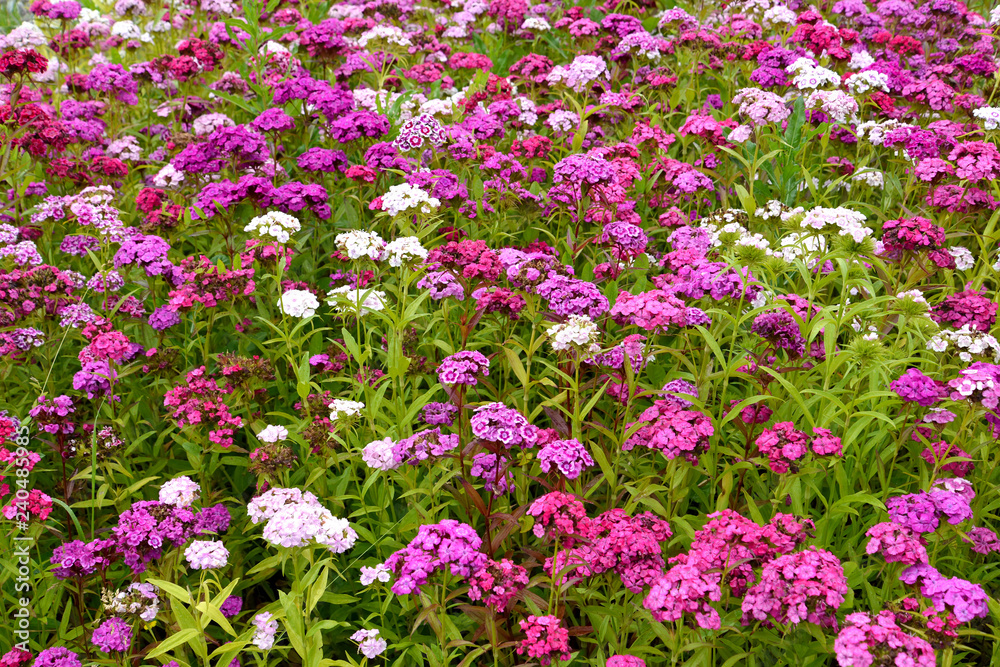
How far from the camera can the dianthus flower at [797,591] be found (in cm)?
285

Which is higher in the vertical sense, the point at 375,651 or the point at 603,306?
the point at 603,306

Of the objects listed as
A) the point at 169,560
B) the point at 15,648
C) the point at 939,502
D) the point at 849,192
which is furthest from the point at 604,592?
the point at 849,192

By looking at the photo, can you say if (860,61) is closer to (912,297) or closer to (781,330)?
(912,297)

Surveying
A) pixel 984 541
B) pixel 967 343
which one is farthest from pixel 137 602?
pixel 967 343

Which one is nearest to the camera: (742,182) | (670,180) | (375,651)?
(375,651)

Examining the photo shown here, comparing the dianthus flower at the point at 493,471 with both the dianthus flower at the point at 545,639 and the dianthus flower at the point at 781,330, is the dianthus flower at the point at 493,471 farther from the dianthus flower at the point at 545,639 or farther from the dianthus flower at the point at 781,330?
the dianthus flower at the point at 781,330

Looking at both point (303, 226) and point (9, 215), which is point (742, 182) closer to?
point (303, 226)

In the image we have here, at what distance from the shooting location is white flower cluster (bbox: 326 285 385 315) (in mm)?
4414

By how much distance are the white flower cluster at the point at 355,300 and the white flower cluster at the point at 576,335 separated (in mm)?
1177

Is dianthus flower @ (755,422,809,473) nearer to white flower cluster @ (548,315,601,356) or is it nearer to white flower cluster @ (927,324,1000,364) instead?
white flower cluster @ (548,315,601,356)

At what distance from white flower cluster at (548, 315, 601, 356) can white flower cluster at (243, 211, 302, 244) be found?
Answer: 6.35ft

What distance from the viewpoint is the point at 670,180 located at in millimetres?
5664

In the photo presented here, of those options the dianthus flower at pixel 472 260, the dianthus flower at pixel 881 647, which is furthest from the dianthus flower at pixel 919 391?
the dianthus flower at pixel 472 260

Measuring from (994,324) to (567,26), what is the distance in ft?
17.6
